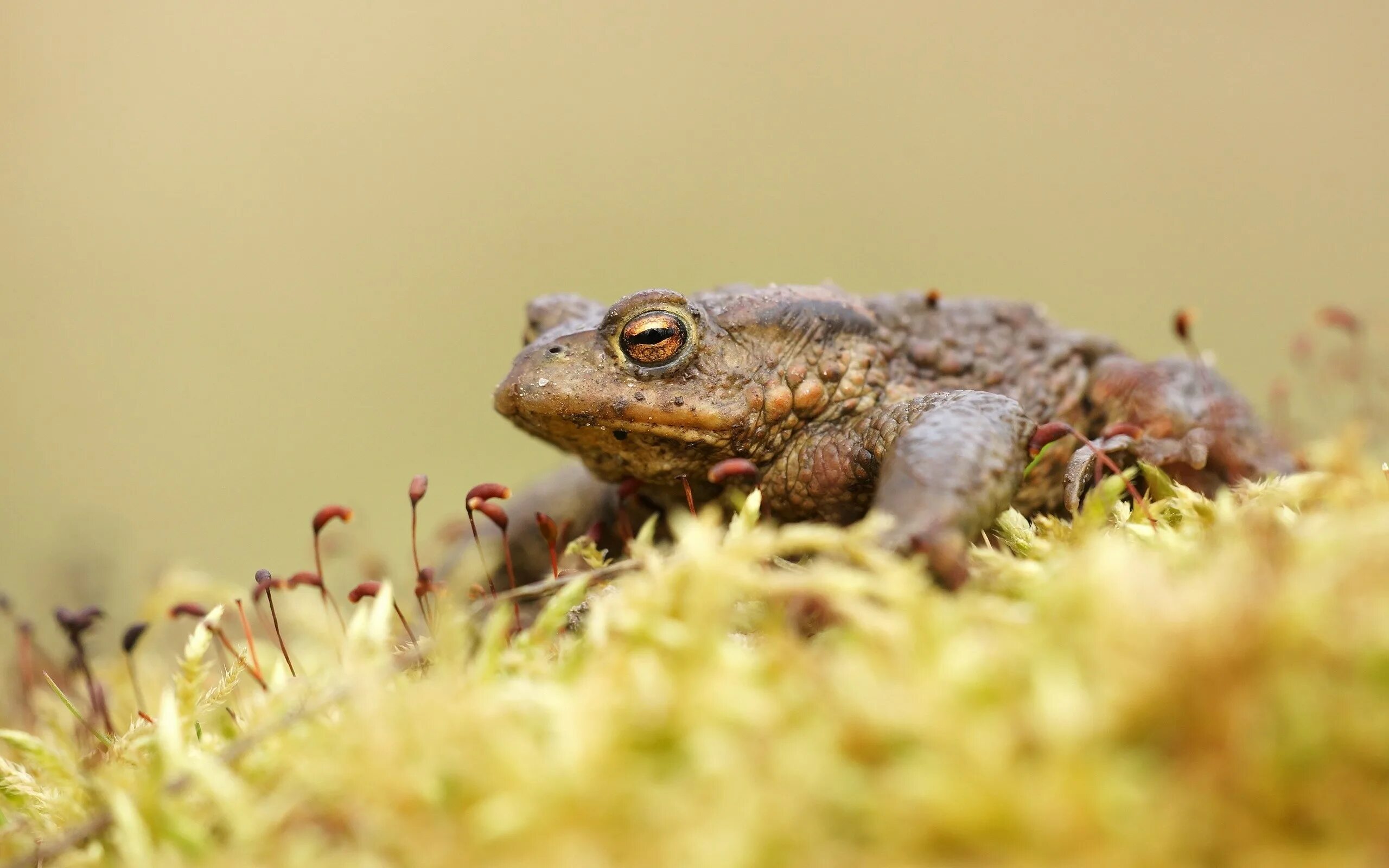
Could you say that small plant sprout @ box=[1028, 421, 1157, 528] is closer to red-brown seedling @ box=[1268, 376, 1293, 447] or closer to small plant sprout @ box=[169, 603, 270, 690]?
small plant sprout @ box=[169, 603, 270, 690]

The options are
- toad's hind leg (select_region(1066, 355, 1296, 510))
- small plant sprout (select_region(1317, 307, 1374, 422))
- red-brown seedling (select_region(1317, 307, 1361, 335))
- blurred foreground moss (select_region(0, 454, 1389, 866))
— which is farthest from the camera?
small plant sprout (select_region(1317, 307, 1374, 422))

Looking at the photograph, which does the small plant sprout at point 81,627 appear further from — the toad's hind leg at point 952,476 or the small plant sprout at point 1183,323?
the small plant sprout at point 1183,323

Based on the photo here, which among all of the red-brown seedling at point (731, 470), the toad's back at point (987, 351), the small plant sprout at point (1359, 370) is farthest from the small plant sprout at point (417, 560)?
the small plant sprout at point (1359, 370)

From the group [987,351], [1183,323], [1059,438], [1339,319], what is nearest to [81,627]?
[1059,438]

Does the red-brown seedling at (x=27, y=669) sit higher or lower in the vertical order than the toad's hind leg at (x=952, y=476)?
lower

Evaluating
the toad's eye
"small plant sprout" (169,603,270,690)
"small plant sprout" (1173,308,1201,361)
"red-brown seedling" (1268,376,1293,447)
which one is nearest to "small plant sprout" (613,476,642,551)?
the toad's eye

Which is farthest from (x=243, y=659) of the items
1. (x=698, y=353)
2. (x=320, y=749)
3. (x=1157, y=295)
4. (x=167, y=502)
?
(x=1157, y=295)

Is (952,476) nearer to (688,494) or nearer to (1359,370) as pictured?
(688,494)
